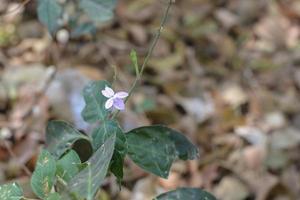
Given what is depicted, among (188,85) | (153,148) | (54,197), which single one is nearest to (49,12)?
(153,148)

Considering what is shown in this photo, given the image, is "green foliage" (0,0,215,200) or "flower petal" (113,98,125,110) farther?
"flower petal" (113,98,125,110)

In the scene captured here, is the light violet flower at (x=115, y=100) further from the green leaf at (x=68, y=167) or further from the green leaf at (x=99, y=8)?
the green leaf at (x=99, y=8)

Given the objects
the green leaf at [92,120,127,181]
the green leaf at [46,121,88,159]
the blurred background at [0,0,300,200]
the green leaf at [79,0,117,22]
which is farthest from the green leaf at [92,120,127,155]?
the blurred background at [0,0,300,200]

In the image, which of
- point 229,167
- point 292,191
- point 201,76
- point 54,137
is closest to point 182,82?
point 201,76

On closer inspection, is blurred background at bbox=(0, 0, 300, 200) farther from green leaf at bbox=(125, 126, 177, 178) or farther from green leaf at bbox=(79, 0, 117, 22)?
green leaf at bbox=(125, 126, 177, 178)

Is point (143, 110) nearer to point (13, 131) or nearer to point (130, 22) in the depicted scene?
point (13, 131)

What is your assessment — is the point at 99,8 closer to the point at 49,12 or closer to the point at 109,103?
the point at 49,12

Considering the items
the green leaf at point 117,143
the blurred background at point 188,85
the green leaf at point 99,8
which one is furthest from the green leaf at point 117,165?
the blurred background at point 188,85
